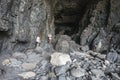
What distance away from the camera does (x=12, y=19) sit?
6715 millimetres

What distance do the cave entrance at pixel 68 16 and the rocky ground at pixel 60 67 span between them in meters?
4.05

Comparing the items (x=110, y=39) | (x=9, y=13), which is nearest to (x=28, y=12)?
(x=9, y=13)

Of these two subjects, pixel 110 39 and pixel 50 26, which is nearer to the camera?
pixel 110 39

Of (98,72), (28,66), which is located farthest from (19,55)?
(98,72)

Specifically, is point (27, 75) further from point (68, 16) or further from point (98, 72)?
point (68, 16)

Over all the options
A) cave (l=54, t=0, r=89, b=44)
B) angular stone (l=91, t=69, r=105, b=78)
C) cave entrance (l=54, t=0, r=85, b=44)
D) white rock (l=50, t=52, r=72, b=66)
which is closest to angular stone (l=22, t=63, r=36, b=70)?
white rock (l=50, t=52, r=72, b=66)

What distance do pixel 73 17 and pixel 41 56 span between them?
4904mm

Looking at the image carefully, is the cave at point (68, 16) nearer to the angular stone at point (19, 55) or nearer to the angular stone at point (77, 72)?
the angular stone at point (19, 55)

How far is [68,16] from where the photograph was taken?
11.3m

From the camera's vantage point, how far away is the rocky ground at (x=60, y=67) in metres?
5.44

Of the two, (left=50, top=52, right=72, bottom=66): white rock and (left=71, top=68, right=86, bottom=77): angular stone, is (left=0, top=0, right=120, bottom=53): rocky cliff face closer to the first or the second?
(left=50, top=52, right=72, bottom=66): white rock

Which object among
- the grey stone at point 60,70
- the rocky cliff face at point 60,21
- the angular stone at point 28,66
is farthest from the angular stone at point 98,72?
the rocky cliff face at point 60,21

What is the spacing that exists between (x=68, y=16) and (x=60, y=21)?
0.55 m

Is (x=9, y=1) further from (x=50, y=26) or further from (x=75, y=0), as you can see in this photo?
(x=75, y=0)
